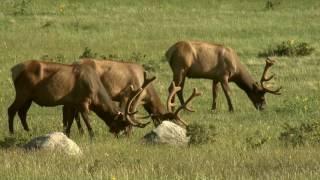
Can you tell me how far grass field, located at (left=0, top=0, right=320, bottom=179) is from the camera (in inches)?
420

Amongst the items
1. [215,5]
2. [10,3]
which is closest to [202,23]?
[215,5]

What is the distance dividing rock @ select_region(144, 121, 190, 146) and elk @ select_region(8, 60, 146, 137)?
1.36m

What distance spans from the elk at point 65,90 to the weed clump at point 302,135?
2.64 m

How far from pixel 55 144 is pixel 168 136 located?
6.50ft

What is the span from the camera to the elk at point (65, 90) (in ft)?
49.3

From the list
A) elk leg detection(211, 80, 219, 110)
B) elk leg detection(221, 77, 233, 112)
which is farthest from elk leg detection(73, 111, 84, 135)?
elk leg detection(221, 77, 233, 112)

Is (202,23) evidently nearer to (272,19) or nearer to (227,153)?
(272,19)

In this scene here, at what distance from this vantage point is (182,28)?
34875 millimetres

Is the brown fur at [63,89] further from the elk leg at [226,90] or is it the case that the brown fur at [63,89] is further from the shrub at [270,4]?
the shrub at [270,4]

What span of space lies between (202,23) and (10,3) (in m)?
11.4


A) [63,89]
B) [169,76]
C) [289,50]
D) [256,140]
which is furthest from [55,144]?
[289,50]

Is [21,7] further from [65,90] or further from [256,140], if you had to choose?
[256,140]

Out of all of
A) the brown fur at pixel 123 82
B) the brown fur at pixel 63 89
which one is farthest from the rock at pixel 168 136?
the brown fur at pixel 123 82

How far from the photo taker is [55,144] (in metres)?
12.1
